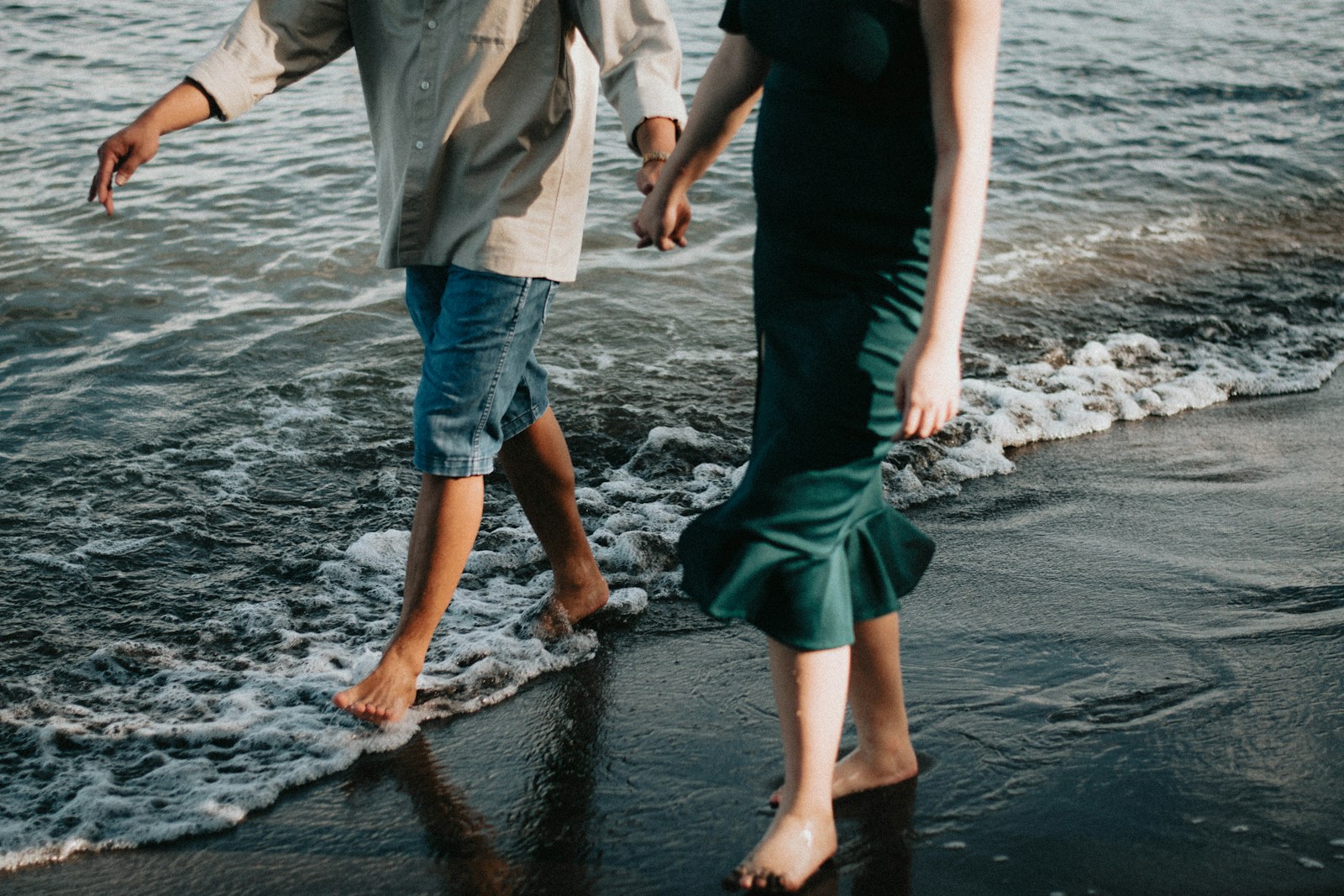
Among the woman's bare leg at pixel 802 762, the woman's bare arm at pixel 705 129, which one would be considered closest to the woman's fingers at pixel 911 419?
the woman's bare leg at pixel 802 762

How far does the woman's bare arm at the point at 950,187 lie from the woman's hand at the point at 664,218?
0.57m

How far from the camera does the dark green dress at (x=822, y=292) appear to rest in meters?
1.96

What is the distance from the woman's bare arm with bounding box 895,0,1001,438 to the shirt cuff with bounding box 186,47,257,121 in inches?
68.6

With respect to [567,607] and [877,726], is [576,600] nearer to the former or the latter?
[567,607]

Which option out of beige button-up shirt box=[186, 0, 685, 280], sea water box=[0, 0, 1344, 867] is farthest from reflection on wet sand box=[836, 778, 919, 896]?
beige button-up shirt box=[186, 0, 685, 280]

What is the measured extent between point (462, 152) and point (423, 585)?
39.7 inches

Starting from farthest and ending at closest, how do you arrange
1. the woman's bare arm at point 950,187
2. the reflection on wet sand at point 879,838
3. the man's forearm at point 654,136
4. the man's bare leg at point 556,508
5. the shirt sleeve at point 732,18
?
the man's bare leg at point 556,508
the man's forearm at point 654,136
the reflection on wet sand at point 879,838
the shirt sleeve at point 732,18
the woman's bare arm at point 950,187

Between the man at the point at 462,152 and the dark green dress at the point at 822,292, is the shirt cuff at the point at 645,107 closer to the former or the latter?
the man at the point at 462,152

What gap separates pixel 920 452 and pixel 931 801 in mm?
2253

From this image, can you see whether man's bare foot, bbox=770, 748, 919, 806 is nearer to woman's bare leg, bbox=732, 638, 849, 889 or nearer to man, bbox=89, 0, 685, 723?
woman's bare leg, bbox=732, 638, 849, 889

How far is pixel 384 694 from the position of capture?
9.50 feet

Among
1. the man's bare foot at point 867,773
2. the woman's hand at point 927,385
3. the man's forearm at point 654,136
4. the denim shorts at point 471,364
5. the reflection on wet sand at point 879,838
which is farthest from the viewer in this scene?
the denim shorts at point 471,364

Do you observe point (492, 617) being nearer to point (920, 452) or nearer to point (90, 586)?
point (90, 586)

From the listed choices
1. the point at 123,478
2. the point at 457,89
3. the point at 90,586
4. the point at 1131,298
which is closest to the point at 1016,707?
the point at 457,89
